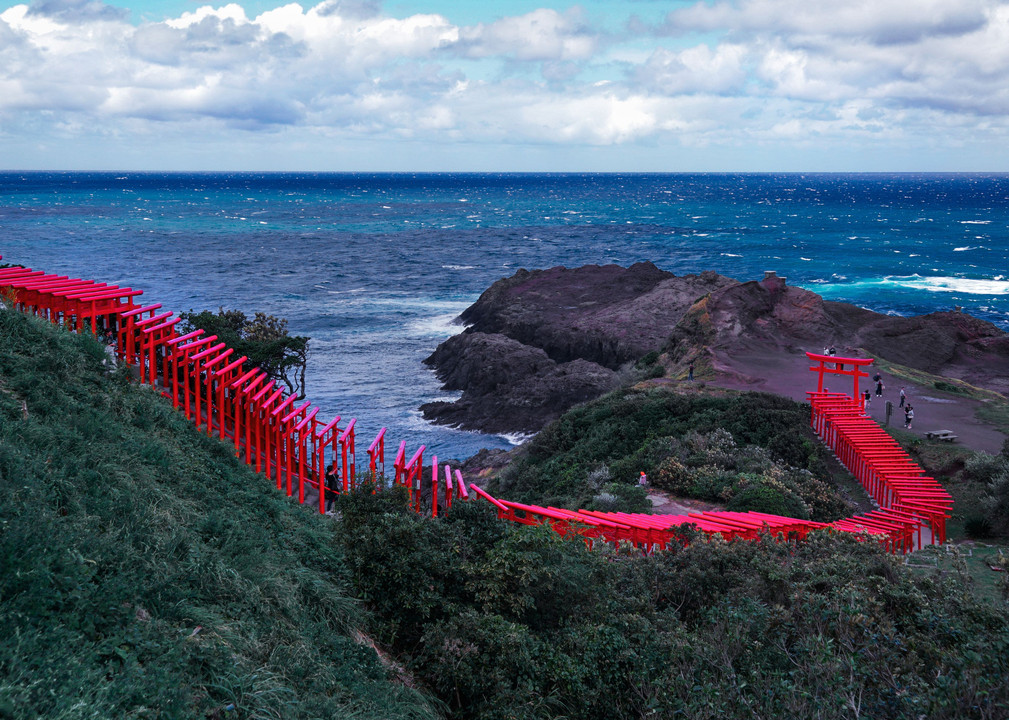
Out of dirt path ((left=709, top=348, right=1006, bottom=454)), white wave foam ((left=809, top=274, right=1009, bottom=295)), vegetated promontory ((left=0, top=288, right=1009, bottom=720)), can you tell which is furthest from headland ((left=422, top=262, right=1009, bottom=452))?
white wave foam ((left=809, top=274, right=1009, bottom=295))

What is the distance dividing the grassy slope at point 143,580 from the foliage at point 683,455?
386 inches

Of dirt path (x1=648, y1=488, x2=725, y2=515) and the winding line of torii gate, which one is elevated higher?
the winding line of torii gate

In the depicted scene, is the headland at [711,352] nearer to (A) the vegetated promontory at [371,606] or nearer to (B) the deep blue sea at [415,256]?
(B) the deep blue sea at [415,256]

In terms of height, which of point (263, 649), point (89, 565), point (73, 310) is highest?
point (73, 310)

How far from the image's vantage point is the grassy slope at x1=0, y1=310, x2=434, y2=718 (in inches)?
217

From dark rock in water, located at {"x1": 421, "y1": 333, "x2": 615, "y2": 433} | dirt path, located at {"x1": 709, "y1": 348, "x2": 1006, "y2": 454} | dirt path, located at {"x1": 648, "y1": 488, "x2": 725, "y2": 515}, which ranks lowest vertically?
dark rock in water, located at {"x1": 421, "y1": 333, "x2": 615, "y2": 433}

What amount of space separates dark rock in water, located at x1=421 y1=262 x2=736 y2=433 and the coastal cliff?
0.26ft

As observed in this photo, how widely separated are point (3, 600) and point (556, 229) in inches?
5295

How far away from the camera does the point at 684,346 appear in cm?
3569

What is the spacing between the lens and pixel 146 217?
147 m

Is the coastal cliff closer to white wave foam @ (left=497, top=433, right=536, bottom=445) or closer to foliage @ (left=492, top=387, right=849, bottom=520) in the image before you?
white wave foam @ (left=497, top=433, right=536, bottom=445)

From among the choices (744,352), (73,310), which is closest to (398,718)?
(73,310)

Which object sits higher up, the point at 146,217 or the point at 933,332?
the point at 146,217

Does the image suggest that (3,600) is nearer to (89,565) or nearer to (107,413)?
(89,565)
